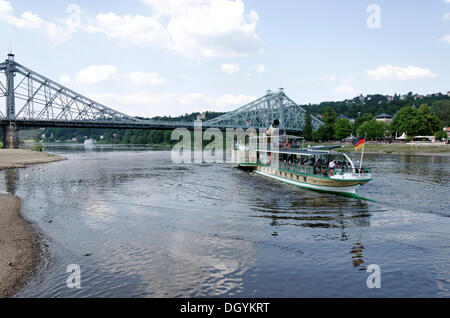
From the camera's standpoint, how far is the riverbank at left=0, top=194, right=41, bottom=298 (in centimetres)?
1073

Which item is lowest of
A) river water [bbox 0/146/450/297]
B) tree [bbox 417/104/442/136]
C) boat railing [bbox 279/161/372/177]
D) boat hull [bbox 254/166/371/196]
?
river water [bbox 0/146/450/297]

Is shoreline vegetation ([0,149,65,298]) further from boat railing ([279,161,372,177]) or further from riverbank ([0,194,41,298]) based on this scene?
boat railing ([279,161,372,177])

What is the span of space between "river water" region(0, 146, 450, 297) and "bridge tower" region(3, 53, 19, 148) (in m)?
65.4

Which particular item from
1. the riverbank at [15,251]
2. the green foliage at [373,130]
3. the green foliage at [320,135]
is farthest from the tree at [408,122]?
the riverbank at [15,251]

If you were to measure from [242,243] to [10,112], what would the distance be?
9559cm

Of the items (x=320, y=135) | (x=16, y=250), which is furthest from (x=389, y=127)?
(x=16, y=250)

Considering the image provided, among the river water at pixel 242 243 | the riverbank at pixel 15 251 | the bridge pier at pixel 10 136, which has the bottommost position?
the river water at pixel 242 243

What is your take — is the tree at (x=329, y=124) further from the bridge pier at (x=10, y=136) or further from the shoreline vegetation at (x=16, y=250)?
the shoreline vegetation at (x=16, y=250)

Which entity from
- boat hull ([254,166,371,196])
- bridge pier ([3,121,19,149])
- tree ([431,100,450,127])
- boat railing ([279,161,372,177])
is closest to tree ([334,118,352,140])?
tree ([431,100,450,127])

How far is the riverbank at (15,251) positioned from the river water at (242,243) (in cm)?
49

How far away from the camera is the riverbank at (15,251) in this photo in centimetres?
1073
